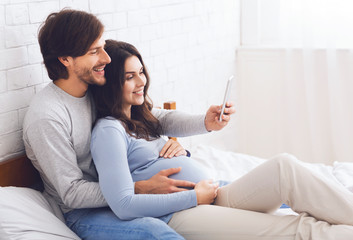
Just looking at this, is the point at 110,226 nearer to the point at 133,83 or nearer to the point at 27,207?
the point at 27,207

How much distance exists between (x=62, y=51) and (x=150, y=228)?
630 millimetres

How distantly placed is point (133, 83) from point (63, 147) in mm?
363

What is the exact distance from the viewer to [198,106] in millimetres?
2988

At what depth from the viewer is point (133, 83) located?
1.85 m

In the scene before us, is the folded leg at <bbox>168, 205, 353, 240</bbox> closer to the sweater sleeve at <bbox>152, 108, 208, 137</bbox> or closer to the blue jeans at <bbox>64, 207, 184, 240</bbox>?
the blue jeans at <bbox>64, 207, 184, 240</bbox>

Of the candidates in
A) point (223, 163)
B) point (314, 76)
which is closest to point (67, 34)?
point (223, 163)

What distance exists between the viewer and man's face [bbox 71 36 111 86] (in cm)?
171

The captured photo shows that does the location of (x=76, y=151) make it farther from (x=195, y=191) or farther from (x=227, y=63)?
(x=227, y=63)

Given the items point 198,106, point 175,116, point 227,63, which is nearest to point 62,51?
point 175,116

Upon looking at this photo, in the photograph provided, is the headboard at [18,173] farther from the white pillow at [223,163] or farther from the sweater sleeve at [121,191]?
the white pillow at [223,163]

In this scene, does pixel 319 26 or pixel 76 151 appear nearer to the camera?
pixel 76 151

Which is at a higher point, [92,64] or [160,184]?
[92,64]

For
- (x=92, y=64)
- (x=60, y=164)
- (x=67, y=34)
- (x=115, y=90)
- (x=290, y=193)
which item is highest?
(x=67, y=34)

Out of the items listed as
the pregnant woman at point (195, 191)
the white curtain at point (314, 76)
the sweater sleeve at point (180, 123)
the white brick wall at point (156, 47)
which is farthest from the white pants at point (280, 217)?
the white curtain at point (314, 76)
